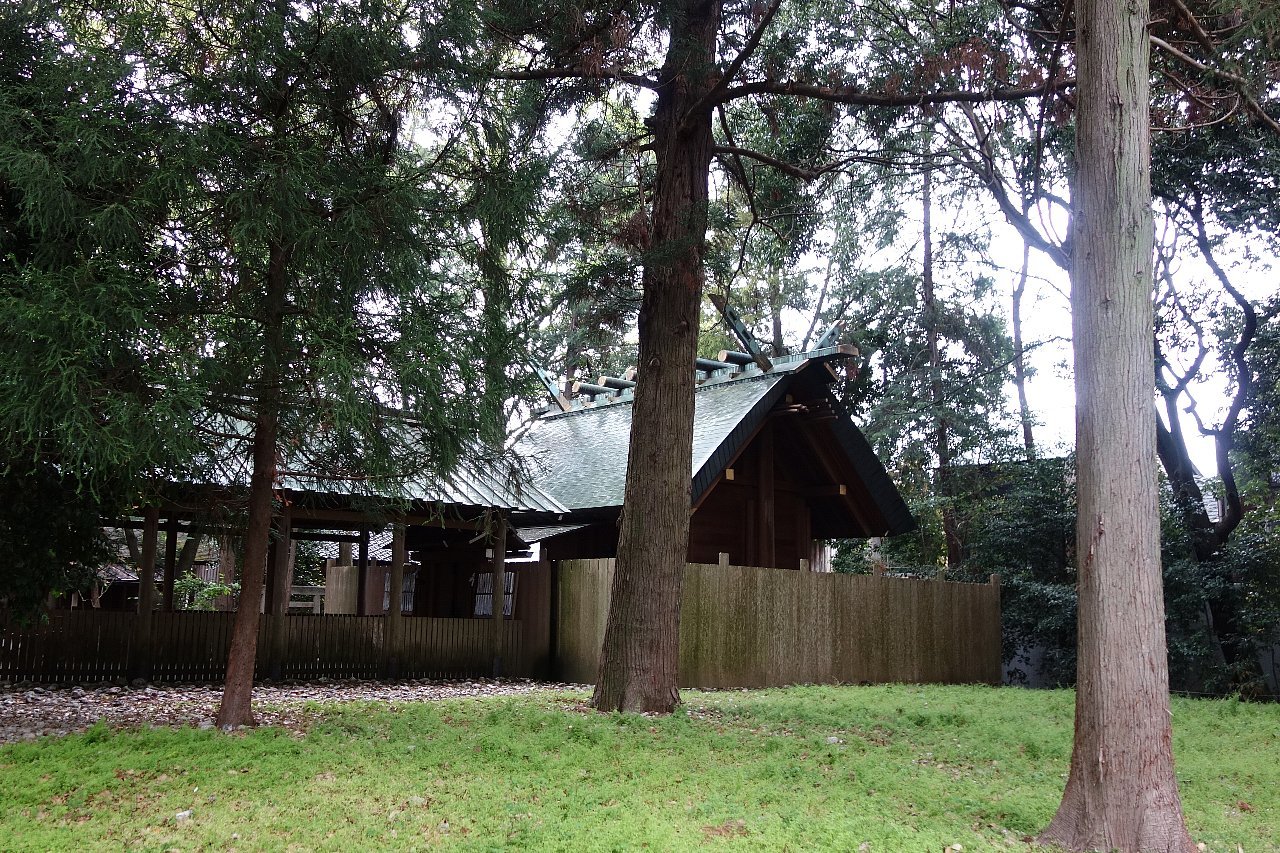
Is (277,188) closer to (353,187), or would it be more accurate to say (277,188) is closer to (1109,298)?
(353,187)

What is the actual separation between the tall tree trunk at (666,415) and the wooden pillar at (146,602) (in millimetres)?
5912

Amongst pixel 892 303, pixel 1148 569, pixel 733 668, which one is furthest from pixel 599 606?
pixel 892 303

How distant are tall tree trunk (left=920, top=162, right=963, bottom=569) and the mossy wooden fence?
521 cm

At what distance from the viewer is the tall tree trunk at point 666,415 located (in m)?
10.2

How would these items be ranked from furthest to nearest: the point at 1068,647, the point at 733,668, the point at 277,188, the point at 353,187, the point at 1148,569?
1. the point at 1068,647
2. the point at 733,668
3. the point at 353,187
4. the point at 277,188
5. the point at 1148,569

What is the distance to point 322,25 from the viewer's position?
805cm

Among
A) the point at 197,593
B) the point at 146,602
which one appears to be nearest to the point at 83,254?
the point at 146,602

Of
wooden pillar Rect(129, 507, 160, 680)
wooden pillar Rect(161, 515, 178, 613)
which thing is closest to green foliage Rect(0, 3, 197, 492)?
Answer: wooden pillar Rect(129, 507, 160, 680)

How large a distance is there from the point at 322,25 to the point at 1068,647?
16895 mm

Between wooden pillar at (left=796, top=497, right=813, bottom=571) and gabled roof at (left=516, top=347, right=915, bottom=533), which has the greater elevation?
gabled roof at (left=516, top=347, right=915, bottom=533)

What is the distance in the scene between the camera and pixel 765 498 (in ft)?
59.9

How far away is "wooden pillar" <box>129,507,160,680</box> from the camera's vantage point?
12.4 metres

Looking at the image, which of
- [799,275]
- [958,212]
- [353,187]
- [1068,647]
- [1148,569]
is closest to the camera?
[1148,569]

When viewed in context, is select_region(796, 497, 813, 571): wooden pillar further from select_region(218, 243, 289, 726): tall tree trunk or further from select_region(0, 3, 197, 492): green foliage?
select_region(0, 3, 197, 492): green foliage
